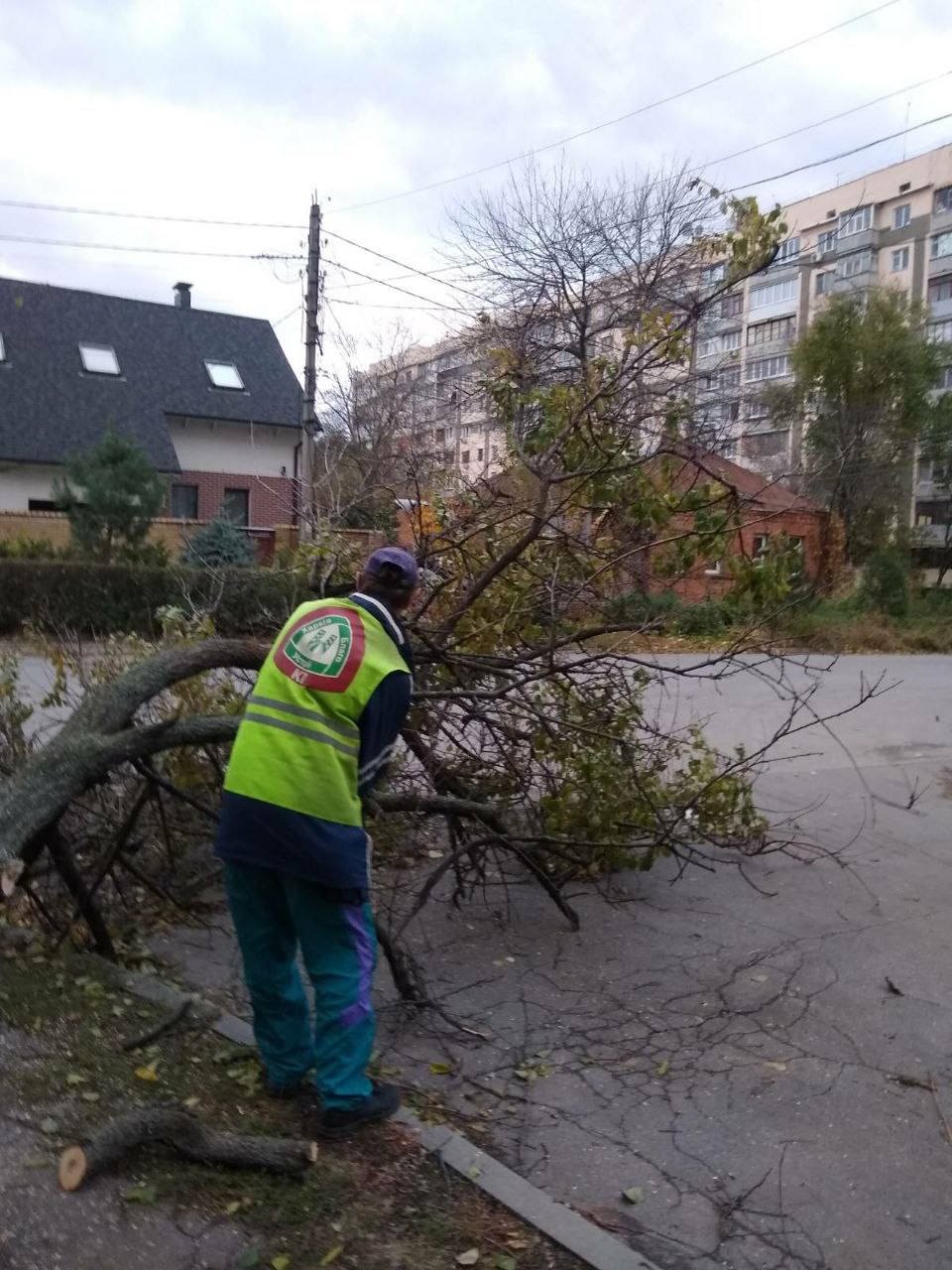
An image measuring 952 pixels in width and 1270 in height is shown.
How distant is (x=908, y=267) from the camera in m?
58.6

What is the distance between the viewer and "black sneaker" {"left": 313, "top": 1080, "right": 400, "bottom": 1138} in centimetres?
326

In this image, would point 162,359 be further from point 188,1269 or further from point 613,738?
point 188,1269

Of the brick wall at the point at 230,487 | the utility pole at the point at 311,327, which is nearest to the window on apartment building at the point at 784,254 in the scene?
the utility pole at the point at 311,327

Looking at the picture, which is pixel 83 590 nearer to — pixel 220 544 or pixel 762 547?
pixel 220 544

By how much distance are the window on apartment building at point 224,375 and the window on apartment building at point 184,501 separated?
119 inches

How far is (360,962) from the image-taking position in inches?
131

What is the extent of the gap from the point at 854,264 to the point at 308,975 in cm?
6443

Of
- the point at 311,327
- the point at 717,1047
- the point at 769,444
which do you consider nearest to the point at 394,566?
the point at 717,1047

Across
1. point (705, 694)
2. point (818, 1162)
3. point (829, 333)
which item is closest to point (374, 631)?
point (818, 1162)

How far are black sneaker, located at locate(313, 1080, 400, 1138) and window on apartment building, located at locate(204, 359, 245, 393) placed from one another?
98.6 ft

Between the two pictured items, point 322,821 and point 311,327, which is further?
point 311,327

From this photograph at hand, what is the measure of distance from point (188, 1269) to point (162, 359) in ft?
102

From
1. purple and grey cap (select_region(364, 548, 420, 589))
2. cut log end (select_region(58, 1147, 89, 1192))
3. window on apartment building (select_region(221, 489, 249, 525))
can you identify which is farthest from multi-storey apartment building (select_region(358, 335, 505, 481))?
cut log end (select_region(58, 1147, 89, 1192))

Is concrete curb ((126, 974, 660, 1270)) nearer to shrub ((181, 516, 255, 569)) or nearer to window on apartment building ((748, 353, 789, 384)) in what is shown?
shrub ((181, 516, 255, 569))
